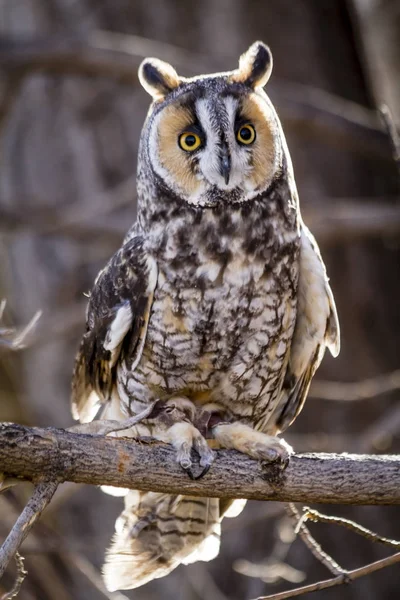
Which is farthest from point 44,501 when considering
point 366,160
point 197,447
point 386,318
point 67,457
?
point 366,160

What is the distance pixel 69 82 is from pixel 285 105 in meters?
1.74

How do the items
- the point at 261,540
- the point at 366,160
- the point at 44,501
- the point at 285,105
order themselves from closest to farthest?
the point at 44,501, the point at 285,105, the point at 261,540, the point at 366,160

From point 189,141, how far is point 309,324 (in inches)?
28.8

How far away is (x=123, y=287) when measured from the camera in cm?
290

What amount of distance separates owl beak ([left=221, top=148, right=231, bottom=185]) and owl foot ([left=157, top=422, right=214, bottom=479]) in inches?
29.6

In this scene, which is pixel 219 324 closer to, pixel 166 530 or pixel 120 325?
pixel 120 325

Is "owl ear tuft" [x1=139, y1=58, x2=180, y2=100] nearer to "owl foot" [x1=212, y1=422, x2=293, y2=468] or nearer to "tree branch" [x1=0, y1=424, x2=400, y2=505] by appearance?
"owl foot" [x1=212, y1=422, x2=293, y2=468]

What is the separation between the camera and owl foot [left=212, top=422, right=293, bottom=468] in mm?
2449

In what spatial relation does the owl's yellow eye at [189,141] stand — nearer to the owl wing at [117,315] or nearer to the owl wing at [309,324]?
the owl wing at [117,315]

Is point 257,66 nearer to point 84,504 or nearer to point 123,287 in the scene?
point 123,287

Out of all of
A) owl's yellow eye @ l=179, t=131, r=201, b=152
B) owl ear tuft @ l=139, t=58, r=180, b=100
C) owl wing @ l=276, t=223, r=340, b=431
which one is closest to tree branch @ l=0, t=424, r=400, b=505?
owl wing @ l=276, t=223, r=340, b=431

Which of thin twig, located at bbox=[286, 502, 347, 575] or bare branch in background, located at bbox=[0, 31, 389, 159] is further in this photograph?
bare branch in background, located at bbox=[0, 31, 389, 159]

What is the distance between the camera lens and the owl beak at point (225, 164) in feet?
8.87

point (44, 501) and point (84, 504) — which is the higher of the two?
point (84, 504)
